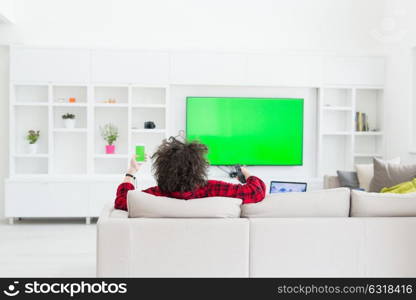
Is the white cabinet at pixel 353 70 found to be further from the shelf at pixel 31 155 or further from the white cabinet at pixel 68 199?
the shelf at pixel 31 155

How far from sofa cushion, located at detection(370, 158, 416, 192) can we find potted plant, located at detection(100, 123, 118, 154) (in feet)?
9.84

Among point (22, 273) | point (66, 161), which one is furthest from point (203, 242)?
point (66, 161)

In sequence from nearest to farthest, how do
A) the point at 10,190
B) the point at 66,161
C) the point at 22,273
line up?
the point at 22,273 → the point at 10,190 → the point at 66,161


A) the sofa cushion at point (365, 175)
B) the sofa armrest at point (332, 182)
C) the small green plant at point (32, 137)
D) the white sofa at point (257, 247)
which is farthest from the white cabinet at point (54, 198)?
the white sofa at point (257, 247)

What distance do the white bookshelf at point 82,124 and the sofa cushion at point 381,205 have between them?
3.89m

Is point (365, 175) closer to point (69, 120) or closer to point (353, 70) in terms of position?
point (353, 70)

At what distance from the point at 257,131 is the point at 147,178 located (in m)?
1.44

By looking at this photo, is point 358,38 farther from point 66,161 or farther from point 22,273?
point 22,273

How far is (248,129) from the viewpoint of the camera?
6754mm

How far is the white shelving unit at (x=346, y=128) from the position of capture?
6926mm

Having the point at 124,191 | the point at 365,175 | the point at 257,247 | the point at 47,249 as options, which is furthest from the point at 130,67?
the point at 257,247

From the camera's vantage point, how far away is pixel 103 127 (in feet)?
22.1

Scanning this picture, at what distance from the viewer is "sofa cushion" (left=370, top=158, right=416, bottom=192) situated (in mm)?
5234

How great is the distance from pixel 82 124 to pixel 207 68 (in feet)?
5.44
